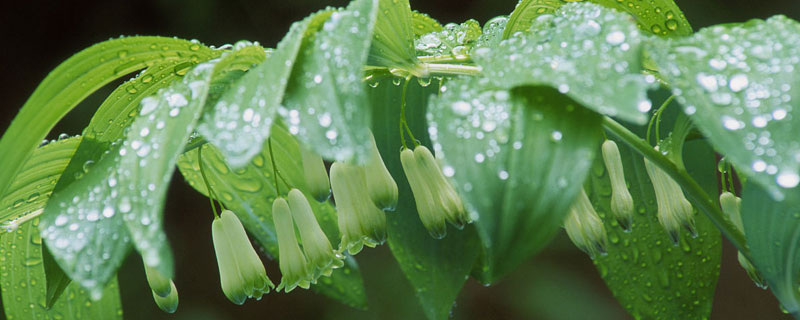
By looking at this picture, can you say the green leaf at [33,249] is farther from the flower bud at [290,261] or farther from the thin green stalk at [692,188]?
the thin green stalk at [692,188]

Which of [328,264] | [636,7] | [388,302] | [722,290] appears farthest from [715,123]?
[722,290]

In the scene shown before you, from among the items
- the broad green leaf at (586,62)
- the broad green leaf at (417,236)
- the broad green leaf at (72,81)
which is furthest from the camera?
the broad green leaf at (417,236)

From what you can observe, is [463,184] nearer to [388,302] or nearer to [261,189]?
[261,189]

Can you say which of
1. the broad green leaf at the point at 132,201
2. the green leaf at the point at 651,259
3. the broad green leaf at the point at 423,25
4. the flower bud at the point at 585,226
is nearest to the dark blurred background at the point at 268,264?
the green leaf at the point at 651,259

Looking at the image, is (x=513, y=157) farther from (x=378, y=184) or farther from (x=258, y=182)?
(x=258, y=182)

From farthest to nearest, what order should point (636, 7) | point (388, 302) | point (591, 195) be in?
point (388, 302), point (591, 195), point (636, 7)

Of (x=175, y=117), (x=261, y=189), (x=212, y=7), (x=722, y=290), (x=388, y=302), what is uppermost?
(x=212, y=7)

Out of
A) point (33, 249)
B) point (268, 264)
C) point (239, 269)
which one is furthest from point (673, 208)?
point (268, 264)
